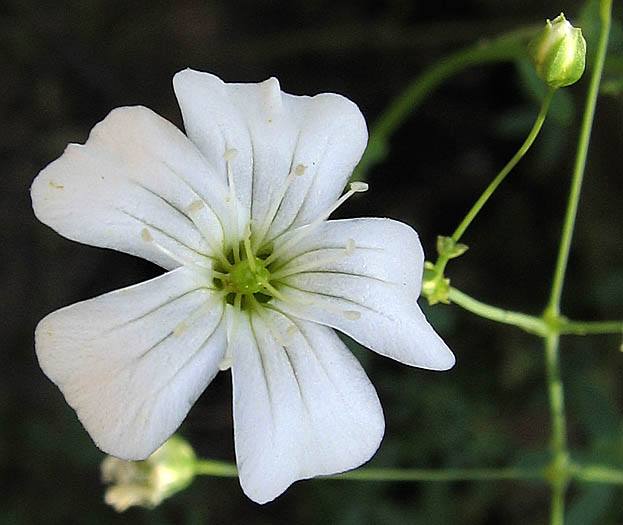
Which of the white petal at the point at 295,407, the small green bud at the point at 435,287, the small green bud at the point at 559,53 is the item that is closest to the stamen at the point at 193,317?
the white petal at the point at 295,407

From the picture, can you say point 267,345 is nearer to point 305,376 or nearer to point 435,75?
point 305,376

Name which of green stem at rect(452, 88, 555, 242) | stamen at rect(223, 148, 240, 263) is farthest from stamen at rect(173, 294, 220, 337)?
green stem at rect(452, 88, 555, 242)

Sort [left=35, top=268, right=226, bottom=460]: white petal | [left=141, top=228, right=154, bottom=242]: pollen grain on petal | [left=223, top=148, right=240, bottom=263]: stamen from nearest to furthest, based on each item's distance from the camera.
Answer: [left=35, top=268, right=226, bottom=460]: white petal, [left=141, top=228, right=154, bottom=242]: pollen grain on petal, [left=223, top=148, right=240, bottom=263]: stamen

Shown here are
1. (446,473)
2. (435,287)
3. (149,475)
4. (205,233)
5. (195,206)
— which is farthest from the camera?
(446,473)

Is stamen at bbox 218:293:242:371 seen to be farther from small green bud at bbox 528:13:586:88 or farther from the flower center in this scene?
small green bud at bbox 528:13:586:88

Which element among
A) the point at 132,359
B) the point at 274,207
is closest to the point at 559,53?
the point at 274,207

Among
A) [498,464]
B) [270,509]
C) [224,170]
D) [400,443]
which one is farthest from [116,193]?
[270,509]

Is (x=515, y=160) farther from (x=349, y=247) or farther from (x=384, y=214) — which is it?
(x=384, y=214)
